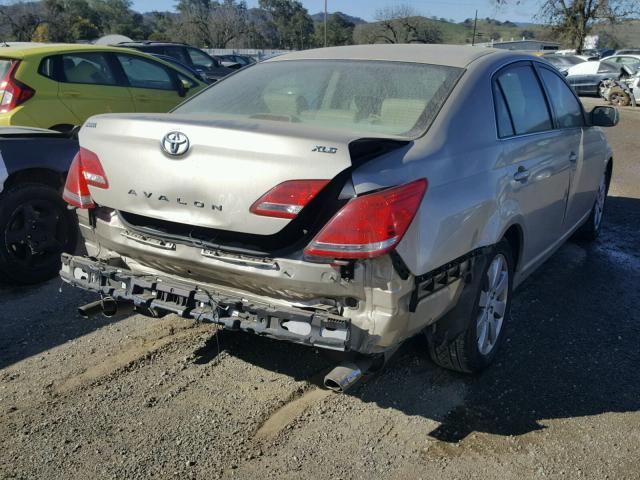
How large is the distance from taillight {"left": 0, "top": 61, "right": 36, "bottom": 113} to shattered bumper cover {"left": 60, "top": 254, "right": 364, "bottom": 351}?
406cm

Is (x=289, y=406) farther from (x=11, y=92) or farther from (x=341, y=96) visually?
(x=11, y=92)

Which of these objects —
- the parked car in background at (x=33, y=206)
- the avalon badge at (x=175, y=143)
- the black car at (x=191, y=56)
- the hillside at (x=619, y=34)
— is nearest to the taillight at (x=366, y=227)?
the avalon badge at (x=175, y=143)

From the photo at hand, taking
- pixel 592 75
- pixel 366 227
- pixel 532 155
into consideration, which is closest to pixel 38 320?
pixel 366 227

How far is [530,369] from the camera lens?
3754 millimetres

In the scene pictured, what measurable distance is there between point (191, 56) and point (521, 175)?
15.0 meters

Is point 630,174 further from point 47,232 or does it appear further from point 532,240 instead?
point 47,232

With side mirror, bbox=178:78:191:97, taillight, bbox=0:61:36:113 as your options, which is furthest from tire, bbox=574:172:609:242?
taillight, bbox=0:61:36:113

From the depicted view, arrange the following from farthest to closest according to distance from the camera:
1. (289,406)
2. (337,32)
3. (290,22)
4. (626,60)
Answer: (290,22), (337,32), (626,60), (289,406)

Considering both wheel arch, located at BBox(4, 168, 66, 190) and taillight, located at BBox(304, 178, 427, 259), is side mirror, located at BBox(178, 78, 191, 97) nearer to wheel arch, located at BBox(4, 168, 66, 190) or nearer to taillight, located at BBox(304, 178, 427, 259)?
wheel arch, located at BBox(4, 168, 66, 190)

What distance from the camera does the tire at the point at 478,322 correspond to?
3259mm

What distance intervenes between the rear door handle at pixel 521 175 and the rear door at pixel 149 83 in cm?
565

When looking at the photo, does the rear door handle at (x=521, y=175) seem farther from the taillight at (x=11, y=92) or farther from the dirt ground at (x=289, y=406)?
the taillight at (x=11, y=92)

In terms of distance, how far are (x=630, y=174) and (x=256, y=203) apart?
30.1 feet

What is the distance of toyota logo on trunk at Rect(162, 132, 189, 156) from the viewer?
9.47 feet
